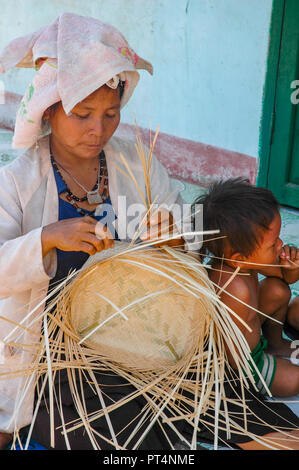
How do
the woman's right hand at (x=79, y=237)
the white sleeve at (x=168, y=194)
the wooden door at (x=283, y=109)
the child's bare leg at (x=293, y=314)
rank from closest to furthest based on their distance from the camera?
the woman's right hand at (x=79, y=237) → the white sleeve at (x=168, y=194) → the child's bare leg at (x=293, y=314) → the wooden door at (x=283, y=109)

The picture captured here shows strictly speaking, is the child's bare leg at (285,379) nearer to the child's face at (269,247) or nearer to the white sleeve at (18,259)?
the child's face at (269,247)

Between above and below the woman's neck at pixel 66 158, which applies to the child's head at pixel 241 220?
below

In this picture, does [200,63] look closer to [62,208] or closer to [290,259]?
[290,259]

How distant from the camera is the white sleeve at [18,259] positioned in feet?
4.80

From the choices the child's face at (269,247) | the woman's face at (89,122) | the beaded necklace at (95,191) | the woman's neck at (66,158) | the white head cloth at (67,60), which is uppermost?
the white head cloth at (67,60)

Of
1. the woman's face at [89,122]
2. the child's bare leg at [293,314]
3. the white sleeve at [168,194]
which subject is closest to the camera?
the woman's face at [89,122]

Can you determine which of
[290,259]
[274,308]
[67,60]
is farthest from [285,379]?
[67,60]

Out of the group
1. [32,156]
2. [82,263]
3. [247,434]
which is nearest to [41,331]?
[82,263]

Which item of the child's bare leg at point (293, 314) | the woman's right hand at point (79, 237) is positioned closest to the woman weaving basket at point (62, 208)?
the woman's right hand at point (79, 237)

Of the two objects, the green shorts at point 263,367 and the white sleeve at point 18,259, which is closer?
the white sleeve at point 18,259

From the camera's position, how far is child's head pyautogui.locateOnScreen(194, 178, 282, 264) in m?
1.71

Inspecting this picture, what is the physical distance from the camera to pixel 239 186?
1772 mm

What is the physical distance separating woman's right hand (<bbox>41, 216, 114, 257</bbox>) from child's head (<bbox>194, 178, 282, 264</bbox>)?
435mm

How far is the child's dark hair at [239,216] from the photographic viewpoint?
1709 mm
